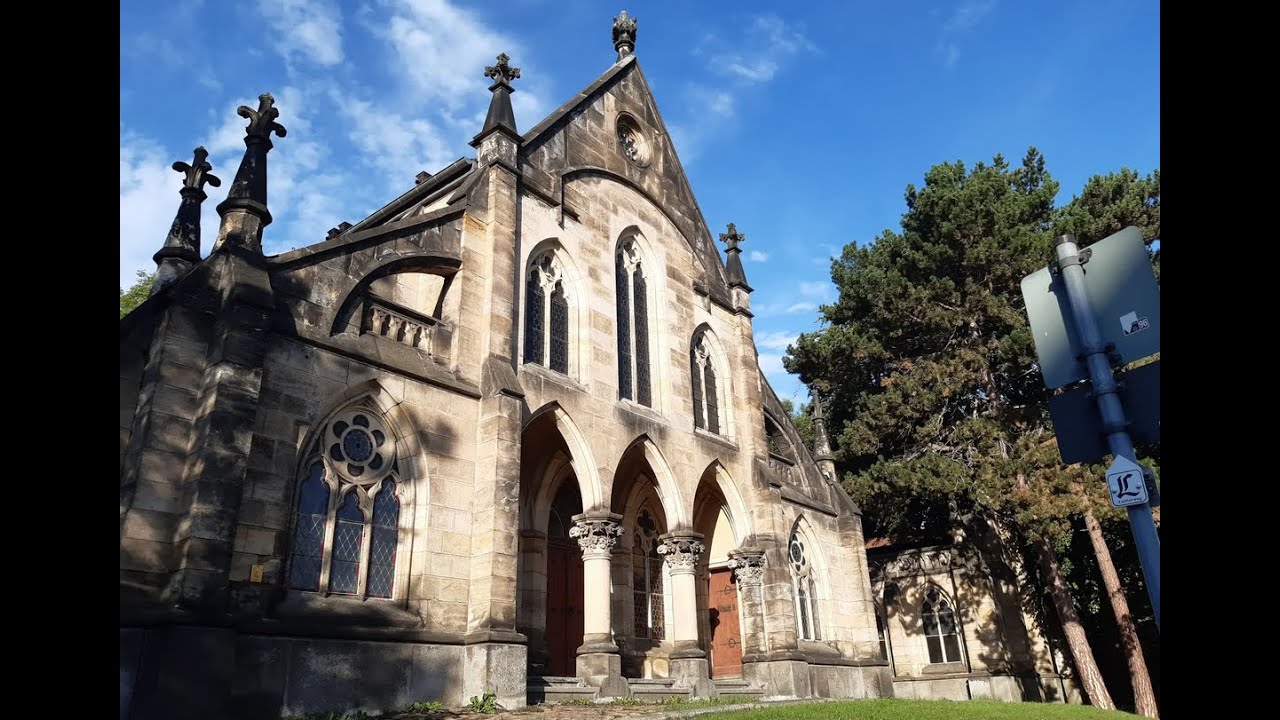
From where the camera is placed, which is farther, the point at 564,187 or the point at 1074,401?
the point at 564,187

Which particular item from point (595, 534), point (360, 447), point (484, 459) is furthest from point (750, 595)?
point (360, 447)

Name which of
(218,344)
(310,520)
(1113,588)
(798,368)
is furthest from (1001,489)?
(218,344)

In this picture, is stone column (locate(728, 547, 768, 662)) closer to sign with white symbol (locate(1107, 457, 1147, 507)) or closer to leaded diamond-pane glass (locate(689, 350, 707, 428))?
leaded diamond-pane glass (locate(689, 350, 707, 428))

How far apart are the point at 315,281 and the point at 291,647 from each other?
4.98m

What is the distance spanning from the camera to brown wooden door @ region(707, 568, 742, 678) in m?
19.5

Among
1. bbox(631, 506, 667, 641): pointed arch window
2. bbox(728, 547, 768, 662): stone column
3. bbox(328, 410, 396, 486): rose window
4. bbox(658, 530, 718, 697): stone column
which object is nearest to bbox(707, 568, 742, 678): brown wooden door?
bbox(728, 547, 768, 662): stone column

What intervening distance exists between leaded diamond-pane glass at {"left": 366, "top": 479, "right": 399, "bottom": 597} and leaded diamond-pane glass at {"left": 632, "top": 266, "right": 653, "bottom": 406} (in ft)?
22.2

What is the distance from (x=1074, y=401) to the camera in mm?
4184

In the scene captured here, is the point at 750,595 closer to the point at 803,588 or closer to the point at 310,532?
the point at 803,588

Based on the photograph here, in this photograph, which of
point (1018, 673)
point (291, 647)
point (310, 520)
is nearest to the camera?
point (291, 647)

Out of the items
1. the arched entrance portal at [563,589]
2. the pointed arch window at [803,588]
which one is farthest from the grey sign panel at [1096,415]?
the pointed arch window at [803,588]

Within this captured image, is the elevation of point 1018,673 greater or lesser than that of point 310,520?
lesser

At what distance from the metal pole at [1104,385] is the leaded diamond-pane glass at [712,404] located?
1517 cm
